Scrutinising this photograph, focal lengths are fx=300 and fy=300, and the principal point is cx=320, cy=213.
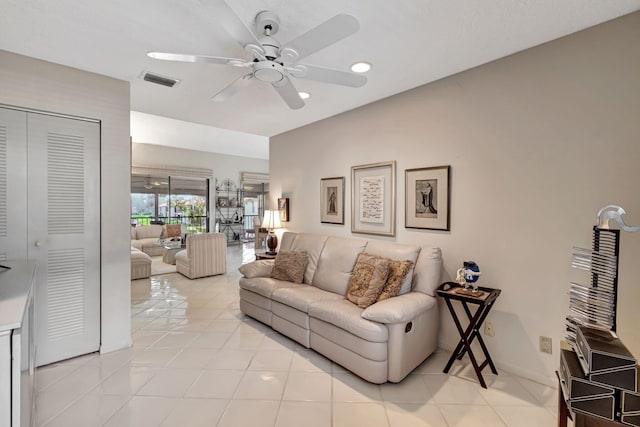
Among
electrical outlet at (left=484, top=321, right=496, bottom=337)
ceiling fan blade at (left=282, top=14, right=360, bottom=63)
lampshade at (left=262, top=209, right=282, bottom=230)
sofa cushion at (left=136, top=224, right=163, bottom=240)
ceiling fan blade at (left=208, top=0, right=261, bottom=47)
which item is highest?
ceiling fan blade at (left=208, top=0, right=261, bottom=47)

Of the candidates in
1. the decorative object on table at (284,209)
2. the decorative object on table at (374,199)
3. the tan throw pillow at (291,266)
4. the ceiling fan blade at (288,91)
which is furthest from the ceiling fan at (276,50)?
the decorative object on table at (284,209)

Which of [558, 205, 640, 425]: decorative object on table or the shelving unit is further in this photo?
the shelving unit

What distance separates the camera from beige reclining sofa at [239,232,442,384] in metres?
2.25

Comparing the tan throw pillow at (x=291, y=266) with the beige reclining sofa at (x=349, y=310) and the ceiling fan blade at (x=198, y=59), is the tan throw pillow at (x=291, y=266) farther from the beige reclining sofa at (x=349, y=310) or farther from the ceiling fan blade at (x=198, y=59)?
the ceiling fan blade at (x=198, y=59)

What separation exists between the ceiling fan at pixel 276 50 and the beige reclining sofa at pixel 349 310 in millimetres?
1691

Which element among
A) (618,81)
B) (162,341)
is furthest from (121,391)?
(618,81)

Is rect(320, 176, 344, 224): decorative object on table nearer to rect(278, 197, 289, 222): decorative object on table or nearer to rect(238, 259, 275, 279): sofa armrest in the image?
rect(278, 197, 289, 222): decorative object on table

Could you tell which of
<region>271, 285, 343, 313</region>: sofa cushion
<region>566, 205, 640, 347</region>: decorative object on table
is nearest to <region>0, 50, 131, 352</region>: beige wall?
<region>271, 285, 343, 313</region>: sofa cushion

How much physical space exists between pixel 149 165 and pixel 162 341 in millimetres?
6076

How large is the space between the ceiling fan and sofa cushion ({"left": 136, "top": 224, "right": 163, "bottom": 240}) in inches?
261

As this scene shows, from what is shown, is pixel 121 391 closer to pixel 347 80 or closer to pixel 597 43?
pixel 347 80

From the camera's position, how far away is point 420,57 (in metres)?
2.37

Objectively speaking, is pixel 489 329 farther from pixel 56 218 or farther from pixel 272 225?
pixel 56 218

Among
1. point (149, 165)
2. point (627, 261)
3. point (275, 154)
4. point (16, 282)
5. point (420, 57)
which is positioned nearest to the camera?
point (16, 282)
